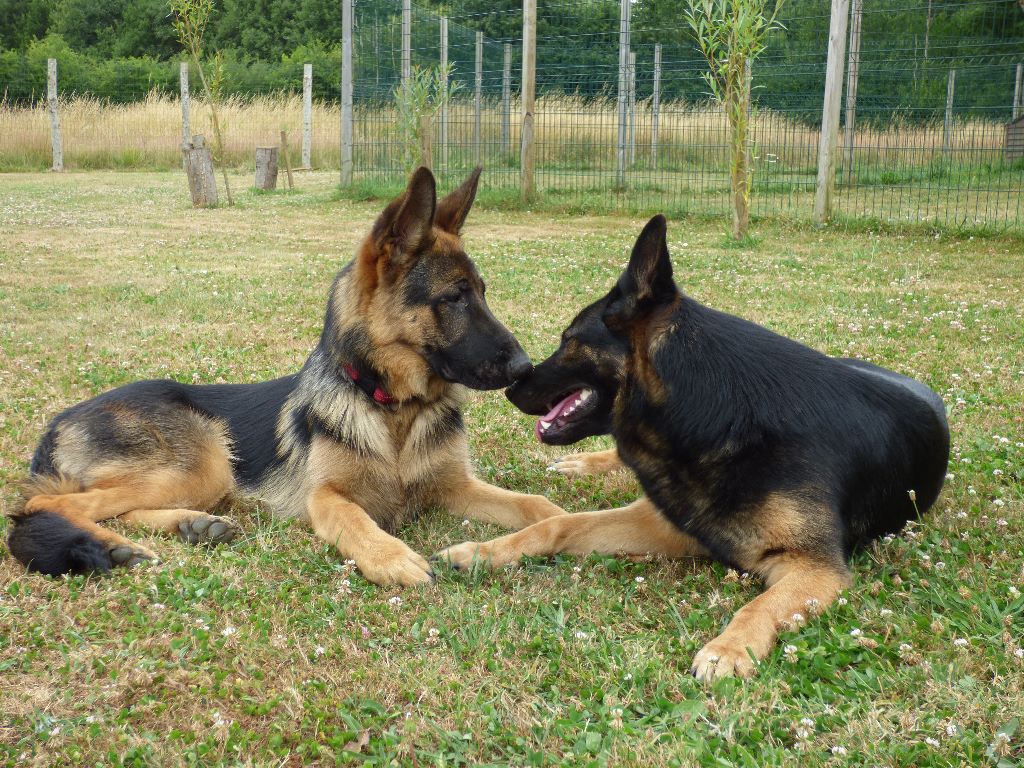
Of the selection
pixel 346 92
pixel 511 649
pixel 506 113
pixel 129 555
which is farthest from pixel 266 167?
pixel 511 649

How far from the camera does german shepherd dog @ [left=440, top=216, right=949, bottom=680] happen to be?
354 cm

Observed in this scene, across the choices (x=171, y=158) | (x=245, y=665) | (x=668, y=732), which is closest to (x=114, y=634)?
(x=245, y=665)

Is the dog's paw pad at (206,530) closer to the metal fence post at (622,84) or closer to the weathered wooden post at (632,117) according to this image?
the metal fence post at (622,84)

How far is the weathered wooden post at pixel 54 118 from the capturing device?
89.1 ft

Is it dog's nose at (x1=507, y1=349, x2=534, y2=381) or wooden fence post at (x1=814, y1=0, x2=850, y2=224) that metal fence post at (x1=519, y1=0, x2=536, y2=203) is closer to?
wooden fence post at (x1=814, y1=0, x2=850, y2=224)

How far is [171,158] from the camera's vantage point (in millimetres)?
30438

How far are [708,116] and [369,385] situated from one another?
13702 millimetres

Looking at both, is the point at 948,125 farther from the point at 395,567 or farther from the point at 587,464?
the point at 395,567

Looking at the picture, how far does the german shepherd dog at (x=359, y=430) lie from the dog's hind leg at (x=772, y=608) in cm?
144

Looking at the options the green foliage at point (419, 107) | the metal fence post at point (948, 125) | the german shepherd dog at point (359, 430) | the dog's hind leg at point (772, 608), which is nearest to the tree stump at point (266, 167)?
the green foliage at point (419, 107)

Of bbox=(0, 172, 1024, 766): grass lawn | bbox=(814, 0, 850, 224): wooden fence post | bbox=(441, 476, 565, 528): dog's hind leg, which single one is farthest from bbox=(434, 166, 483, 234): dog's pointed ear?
bbox=(814, 0, 850, 224): wooden fence post

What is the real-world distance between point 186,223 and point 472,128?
5.79 m

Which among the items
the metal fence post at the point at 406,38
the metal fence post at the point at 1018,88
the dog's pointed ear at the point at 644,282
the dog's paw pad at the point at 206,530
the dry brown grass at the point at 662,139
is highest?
the metal fence post at the point at 406,38

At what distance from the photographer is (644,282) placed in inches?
147
